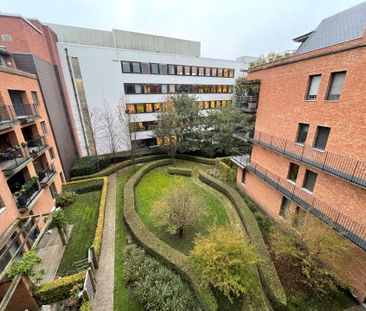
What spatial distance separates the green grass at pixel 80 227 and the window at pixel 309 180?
55.6 feet

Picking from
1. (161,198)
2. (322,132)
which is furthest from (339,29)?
(161,198)

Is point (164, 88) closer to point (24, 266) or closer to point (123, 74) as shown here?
point (123, 74)

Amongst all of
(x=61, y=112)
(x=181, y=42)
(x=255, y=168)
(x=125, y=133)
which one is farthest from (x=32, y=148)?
(x=181, y=42)

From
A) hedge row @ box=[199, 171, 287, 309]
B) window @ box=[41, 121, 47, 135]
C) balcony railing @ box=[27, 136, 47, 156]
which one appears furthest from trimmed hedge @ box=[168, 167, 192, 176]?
window @ box=[41, 121, 47, 135]

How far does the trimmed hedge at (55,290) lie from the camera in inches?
371

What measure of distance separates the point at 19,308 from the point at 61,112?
20.4 m

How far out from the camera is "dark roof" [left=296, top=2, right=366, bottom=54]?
1087cm

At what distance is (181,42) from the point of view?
109 feet

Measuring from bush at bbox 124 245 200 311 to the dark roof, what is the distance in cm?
1744

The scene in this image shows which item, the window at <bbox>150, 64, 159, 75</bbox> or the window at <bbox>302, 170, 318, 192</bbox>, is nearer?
the window at <bbox>302, 170, 318, 192</bbox>

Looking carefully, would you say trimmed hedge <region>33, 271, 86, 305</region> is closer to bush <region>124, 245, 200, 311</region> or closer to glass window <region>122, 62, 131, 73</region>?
bush <region>124, 245, 200, 311</region>

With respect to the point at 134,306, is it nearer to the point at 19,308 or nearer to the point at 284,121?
the point at 19,308

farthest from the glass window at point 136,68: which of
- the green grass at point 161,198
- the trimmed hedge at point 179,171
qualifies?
the trimmed hedge at point 179,171

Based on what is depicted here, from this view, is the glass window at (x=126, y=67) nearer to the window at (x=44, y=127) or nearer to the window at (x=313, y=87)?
the window at (x=44, y=127)
